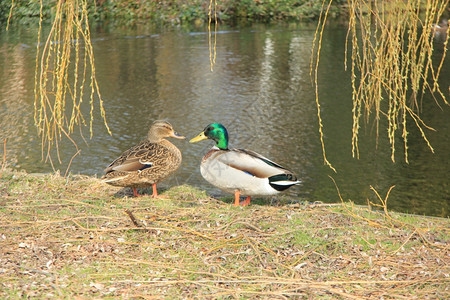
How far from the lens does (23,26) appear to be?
58.3ft

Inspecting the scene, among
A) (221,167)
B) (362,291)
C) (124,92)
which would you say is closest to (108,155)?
(221,167)

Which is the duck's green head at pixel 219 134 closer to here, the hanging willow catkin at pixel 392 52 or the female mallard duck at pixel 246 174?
the female mallard duck at pixel 246 174

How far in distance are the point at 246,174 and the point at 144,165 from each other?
828 millimetres

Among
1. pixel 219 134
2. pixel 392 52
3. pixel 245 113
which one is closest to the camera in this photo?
pixel 392 52

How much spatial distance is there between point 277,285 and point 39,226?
172cm

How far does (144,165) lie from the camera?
4.83 meters

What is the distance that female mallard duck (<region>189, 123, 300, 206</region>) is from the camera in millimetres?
4590

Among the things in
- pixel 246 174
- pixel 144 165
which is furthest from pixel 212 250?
pixel 144 165

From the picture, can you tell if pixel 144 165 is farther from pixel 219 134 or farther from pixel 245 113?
pixel 245 113

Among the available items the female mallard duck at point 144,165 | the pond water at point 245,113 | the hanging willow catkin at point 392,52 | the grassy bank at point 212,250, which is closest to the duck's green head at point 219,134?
the female mallard duck at point 144,165

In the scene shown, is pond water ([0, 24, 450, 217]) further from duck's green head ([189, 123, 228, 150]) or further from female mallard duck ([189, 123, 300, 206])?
female mallard duck ([189, 123, 300, 206])

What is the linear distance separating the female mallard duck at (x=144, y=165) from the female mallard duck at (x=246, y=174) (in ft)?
1.16

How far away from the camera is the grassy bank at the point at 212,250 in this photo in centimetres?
337

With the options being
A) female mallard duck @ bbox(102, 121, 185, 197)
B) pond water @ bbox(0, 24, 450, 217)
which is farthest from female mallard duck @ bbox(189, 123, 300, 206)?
pond water @ bbox(0, 24, 450, 217)
